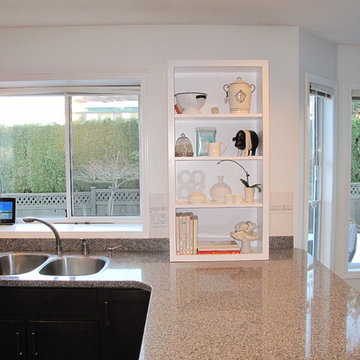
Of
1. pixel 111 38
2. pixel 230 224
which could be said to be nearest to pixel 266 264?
pixel 230 224

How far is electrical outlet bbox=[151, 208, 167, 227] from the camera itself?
7.67 feet

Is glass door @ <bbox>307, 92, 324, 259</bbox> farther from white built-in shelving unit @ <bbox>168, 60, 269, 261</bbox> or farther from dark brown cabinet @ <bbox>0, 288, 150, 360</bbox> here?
dark brown cabinet @ <bbox>0, 288, 150, 360</bbox>

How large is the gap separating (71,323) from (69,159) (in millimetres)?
1252

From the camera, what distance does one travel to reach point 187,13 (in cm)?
205

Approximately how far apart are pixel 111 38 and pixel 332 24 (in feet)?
4.97

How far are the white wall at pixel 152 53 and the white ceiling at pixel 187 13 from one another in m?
0.07

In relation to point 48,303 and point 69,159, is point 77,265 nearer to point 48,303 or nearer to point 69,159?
point 48,303

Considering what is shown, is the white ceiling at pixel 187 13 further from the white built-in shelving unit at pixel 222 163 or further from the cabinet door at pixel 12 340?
the cabinet door at pixel 12 340

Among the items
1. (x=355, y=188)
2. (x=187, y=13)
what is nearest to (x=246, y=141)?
(x=187, y=13)

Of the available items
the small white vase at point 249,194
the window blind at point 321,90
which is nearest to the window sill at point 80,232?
the small white vase at point 249,194

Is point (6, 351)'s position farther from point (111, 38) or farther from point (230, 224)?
point (111, 38)

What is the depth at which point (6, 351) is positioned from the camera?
1863mm

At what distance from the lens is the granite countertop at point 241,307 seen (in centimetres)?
111

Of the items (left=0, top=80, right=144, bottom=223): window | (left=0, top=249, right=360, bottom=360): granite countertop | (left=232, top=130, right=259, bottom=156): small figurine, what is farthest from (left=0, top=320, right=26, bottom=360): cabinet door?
(left=232, top=130, right=259, bottom=156): small figurine
